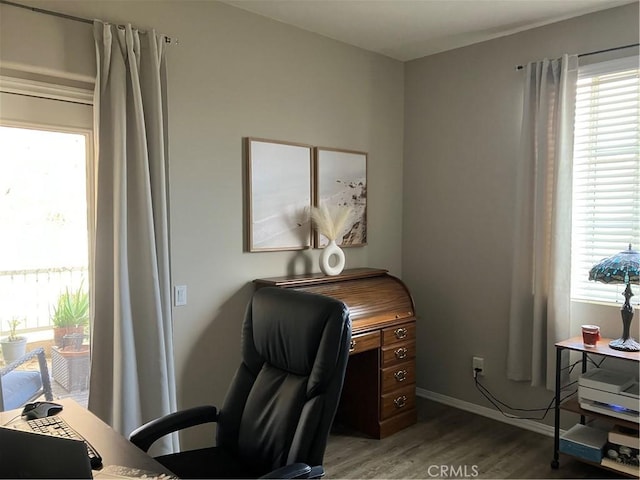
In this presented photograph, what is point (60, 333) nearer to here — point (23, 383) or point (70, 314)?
point (70, 314)

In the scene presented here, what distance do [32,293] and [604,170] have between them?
325 centimetres

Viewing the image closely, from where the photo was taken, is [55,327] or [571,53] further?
[571,53]

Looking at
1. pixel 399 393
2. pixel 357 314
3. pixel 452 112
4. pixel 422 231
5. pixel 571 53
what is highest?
pixel 571 53

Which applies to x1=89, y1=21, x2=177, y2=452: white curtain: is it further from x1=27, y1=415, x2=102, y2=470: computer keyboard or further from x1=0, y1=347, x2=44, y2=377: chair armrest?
x1=27, y1=415, x2=102, y2=470: computer keyboard

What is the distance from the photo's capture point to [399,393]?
3475 millimetres

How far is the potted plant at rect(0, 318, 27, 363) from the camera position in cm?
→ 245

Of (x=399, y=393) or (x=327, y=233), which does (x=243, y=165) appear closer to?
(x=327, y=233)

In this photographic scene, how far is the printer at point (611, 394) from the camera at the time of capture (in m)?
2.72

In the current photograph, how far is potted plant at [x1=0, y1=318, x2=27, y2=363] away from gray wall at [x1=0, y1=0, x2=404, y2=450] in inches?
29.4

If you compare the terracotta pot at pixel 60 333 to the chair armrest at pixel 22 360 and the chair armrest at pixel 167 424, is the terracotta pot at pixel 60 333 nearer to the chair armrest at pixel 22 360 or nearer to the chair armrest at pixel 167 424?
the chair armrest at pixel 22 360

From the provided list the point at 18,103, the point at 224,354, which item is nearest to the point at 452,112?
the point at 224,354

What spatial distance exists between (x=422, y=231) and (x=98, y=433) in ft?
9.55

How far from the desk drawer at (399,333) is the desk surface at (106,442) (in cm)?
193

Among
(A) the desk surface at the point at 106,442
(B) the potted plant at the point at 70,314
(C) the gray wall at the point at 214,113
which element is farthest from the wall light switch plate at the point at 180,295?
(A) the desk surface at the point at 106,442
